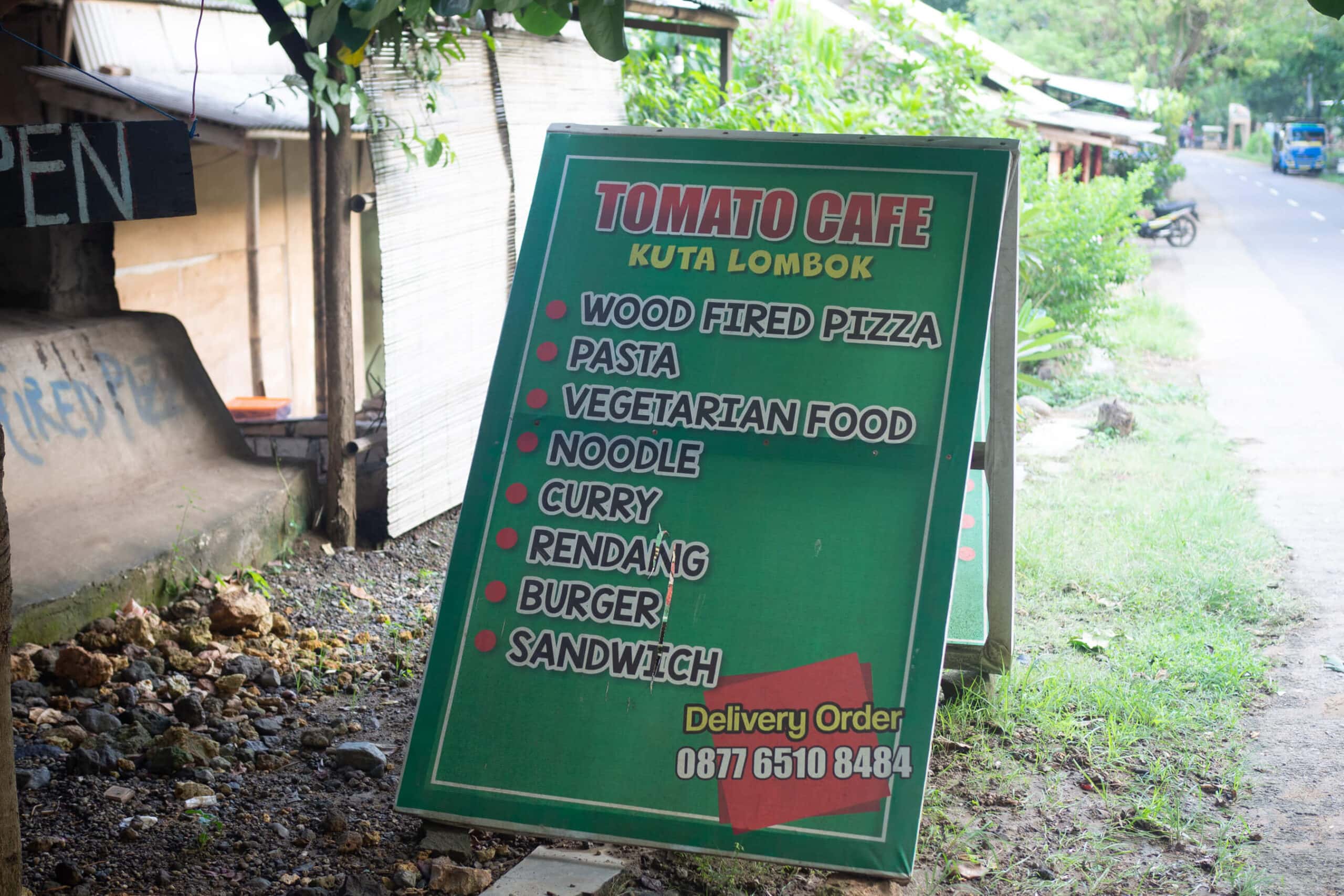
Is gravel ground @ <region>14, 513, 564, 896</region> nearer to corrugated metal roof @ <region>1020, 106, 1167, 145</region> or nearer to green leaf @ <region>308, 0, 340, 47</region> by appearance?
green leaf @ <region>308, 0, 340, 47</region>

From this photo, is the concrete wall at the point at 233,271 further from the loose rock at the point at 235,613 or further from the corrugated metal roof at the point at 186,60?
the loose rock at the point at 235,613

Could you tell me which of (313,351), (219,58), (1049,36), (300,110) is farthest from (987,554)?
(1049,36)

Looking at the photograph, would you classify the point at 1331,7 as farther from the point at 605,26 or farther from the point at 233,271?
the point at 233,271

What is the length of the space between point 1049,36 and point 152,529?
4665 centimetres

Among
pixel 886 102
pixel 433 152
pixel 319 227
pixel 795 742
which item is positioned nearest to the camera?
pixel 795 742

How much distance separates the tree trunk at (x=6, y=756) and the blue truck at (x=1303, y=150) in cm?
4554

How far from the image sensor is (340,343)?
4656 mm

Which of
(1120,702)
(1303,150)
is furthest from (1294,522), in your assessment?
(1303,150)

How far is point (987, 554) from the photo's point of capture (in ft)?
11.0

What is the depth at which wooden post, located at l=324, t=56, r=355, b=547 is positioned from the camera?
4.55 meters

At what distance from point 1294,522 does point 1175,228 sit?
17515mm

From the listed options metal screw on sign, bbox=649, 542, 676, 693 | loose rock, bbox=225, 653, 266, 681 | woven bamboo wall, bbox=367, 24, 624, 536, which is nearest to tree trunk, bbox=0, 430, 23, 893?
metal screw on sign, bbox=649, 542, 676, 693

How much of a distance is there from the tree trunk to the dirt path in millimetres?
2603

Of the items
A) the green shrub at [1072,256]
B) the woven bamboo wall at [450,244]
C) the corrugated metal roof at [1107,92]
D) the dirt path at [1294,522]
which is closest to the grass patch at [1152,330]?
the dirt path at [1294,522]
